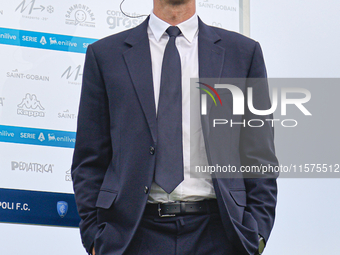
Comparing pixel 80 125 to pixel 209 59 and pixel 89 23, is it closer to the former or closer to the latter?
pixel 209 59

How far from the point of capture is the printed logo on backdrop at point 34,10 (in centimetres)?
221

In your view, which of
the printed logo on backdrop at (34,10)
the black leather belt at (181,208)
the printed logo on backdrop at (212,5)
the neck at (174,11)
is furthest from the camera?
the printed logo on backdrop at (212,5)

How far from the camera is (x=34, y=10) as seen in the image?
2227 millimetres

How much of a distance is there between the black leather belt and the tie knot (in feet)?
1.94

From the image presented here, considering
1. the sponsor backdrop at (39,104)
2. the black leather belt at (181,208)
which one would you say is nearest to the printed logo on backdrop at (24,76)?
the sponsor backdrop at (39,104)

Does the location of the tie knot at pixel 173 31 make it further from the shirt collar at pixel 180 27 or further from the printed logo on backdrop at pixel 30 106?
the printed logo on backdrop at pixel 30 106

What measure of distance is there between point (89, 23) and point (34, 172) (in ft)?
2.76

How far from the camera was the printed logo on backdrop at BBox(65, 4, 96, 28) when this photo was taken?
2279 millimetres

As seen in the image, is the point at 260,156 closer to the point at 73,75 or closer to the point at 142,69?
the point at 142,69

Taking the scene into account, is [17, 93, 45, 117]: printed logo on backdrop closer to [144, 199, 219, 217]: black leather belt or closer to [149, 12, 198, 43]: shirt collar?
[149, 12, 198, 43]: shirt collar

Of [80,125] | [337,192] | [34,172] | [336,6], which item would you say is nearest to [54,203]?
[34,172]

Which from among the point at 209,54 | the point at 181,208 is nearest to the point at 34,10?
the point at 209,54

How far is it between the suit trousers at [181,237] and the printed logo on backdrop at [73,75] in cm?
110

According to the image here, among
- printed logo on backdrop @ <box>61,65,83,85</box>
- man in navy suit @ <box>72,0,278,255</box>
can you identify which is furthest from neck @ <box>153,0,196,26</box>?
printed logo on backdrop @ <box>61,65,83,85</box>
